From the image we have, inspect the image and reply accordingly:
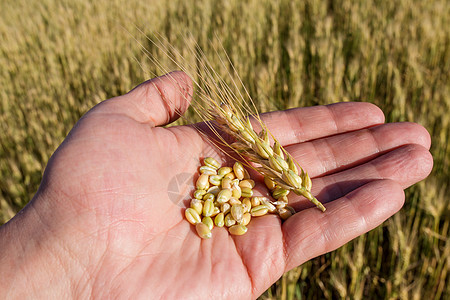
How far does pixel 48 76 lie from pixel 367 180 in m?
3.07

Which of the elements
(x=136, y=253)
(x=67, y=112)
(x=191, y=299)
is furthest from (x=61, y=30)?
(x=191, y=299)

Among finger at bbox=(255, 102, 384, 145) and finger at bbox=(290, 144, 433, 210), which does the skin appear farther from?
finger at bbox=(255, 102, 384, 145)

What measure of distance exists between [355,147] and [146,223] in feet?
4.45

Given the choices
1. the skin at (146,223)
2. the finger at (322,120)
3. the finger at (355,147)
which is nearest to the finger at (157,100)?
the skin at (146,223)

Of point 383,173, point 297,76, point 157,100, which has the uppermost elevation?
point 157,100

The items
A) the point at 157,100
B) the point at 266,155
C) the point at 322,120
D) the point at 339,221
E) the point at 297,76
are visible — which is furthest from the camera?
the point at 297,76

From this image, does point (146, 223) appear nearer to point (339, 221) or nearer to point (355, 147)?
point (339, 221)

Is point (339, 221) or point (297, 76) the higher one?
point (297, 76)

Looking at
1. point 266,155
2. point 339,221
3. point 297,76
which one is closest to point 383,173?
point 339,221

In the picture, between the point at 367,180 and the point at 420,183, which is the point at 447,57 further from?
the point at 367,180

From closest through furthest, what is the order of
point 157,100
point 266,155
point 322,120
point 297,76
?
point 266,155 < point 157,100 < point 322,120 < point 297,76

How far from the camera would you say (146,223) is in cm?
181

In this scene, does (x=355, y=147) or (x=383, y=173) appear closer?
(x=383, y=173)

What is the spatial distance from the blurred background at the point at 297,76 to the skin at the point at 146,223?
275 mm
